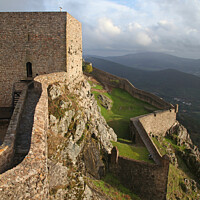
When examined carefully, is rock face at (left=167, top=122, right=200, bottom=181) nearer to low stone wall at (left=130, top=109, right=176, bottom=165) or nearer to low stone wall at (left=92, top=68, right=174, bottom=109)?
low stone wall at (left=130, top=109, right=176, bottom=165)

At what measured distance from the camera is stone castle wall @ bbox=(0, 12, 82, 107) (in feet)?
48.9

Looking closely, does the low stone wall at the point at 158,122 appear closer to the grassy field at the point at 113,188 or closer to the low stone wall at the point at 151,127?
the low stone wall at the point at 151,127

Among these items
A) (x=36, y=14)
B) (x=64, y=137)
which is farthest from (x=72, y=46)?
(x=64, y=137)

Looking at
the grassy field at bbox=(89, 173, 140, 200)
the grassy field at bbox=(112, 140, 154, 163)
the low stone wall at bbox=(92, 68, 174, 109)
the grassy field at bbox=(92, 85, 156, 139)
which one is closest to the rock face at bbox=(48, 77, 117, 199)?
the grassy field at bbox=(89, 173, 140, 200)

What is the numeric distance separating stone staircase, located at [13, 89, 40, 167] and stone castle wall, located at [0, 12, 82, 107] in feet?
14.5

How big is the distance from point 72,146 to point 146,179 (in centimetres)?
946

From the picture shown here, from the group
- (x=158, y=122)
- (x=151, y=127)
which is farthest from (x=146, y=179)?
(x=158, y=122)

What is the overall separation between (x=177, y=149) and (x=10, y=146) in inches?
1099

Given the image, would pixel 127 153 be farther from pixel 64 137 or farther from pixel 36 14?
pixel 36 14

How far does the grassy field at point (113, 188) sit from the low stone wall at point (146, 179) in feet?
2.05

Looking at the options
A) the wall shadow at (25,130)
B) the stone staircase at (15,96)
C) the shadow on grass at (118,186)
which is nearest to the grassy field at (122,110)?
the shadow on grass at (118,186)

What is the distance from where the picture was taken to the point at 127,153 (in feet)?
61.7

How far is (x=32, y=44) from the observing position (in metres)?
15.3

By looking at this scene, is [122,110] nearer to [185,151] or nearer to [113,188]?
[185,151]
